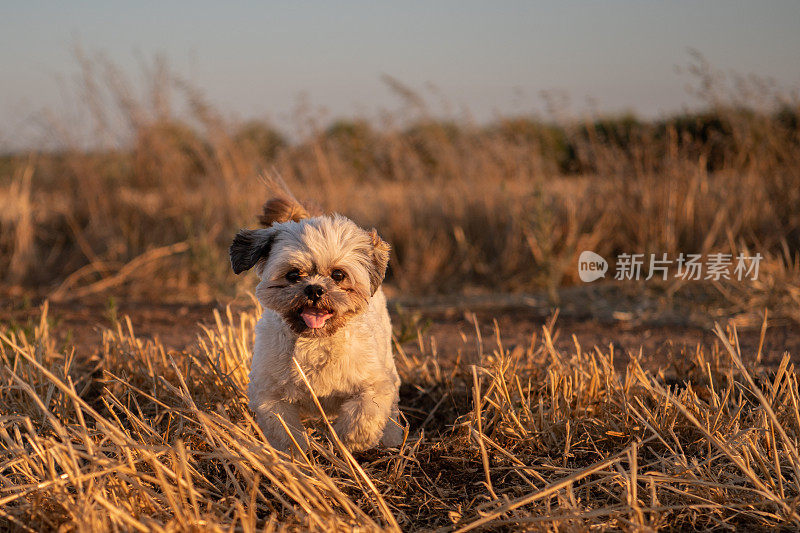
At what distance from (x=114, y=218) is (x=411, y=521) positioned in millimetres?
9177

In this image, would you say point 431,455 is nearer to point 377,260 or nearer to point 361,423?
point 361,423

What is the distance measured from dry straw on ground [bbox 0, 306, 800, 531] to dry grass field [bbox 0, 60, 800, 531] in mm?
20

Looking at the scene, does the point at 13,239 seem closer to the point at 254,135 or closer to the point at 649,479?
the point at 254,135

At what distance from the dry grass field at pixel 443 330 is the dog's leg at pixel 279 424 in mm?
171

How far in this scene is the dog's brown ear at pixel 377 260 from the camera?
12.2ft

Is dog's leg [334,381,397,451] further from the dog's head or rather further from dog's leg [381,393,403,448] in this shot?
the dog's head

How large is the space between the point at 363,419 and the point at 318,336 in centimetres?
46

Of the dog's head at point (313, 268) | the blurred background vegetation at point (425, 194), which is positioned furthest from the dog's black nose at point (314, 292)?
the blurred background vegetation at point (425, 194)

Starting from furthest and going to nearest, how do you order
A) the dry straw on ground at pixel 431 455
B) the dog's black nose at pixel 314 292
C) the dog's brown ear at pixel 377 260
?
the dog's brown ear at pixel 377 260
the dog's black nose at pixel 314 292
the dry straw on ground at pixel 431 455

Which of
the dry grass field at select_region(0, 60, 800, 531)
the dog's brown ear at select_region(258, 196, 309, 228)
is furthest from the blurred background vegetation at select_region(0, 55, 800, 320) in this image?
the dog's brown ear at select_region(258, 196, 309, 228)

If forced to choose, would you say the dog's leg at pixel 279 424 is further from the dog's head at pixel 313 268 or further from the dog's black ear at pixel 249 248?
the dog's black ear at pixel 249 248

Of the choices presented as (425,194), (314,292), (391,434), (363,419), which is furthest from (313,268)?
(425,194)

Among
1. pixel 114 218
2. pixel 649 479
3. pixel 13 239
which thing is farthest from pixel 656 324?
pixel 13 239

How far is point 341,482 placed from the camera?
297cm
